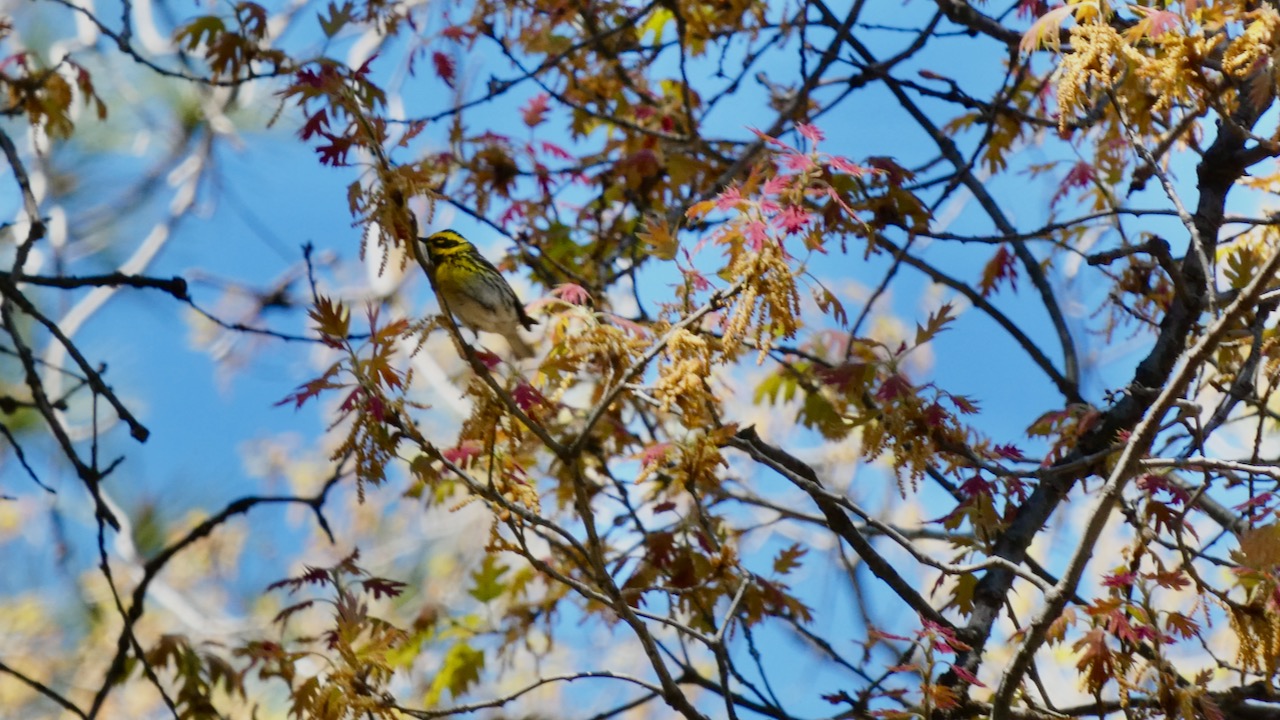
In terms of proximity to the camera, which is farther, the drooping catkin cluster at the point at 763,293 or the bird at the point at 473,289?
the bird at the point at 473,289

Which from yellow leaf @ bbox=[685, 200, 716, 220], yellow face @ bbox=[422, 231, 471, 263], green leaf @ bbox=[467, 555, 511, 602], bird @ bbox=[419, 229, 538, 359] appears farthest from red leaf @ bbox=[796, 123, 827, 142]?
green leaf @ bbox=[467, 555, 511, 602]

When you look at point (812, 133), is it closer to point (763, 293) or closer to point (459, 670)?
point (763, 293)

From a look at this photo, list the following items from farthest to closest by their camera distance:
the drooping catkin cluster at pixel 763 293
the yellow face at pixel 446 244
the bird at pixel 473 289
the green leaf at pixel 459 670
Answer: the green leaf at pixel 459 670 < the yellow face at pixel 446 244 < the bird at pixel 473 289 < the drooping catkin cluster at pixel 763 293

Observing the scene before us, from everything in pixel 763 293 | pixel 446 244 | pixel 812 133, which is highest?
pixel 446 244

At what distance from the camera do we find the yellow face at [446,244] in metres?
A: 3.95

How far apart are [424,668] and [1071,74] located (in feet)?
27.6

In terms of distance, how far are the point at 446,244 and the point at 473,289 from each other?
343 mm

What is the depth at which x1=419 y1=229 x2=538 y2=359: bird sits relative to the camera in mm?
3771

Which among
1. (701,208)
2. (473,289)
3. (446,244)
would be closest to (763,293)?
(701,208)

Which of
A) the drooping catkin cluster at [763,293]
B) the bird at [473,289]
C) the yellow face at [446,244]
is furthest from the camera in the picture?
the yellow face at [446,244]

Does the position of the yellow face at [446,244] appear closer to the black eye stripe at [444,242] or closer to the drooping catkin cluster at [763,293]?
the black eye stripe at [444,242]

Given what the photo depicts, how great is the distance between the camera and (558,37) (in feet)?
14.6

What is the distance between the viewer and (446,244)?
4.07m

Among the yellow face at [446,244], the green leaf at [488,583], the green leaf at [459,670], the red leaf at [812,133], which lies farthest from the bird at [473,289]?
the red leaf at [812,133]
